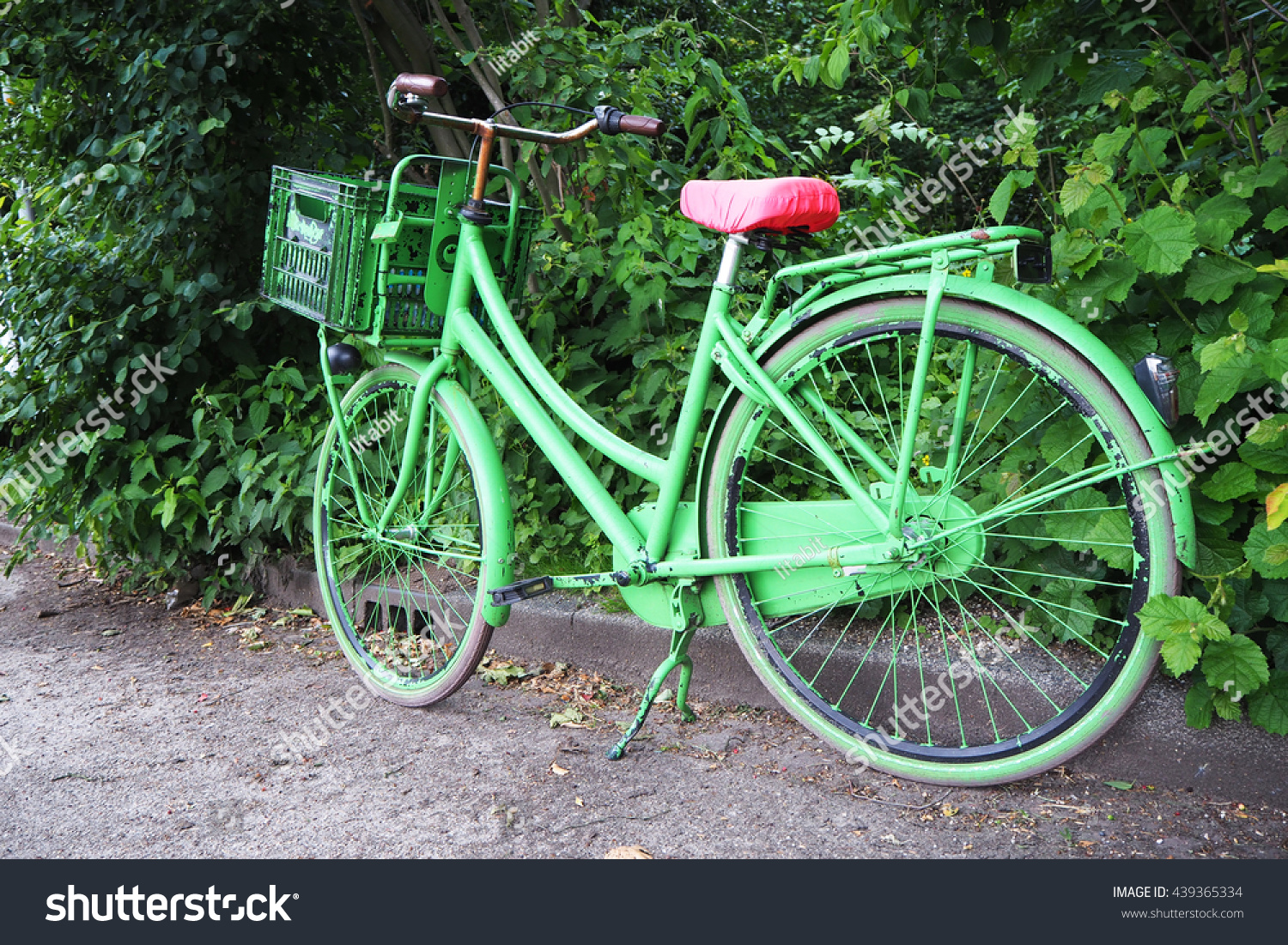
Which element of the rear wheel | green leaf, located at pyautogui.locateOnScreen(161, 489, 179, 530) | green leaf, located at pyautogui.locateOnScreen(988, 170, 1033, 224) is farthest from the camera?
green leaf, located at pyautogui.locateOnScreen(161, 489, 179, 530)

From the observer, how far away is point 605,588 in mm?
3398

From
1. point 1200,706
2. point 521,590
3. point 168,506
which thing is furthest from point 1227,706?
point 168,506

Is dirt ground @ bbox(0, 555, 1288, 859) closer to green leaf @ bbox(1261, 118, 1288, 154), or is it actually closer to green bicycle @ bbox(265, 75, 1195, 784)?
green bicycle @ bbox(265, 75, 1195, 784)

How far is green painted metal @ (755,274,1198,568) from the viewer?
1.97 meters

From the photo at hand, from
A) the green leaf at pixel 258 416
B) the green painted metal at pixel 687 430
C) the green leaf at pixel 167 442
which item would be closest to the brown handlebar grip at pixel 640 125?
the green painted metal at pixel 687 430

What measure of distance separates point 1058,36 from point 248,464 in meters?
2.96

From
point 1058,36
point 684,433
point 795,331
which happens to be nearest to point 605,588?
point 684,433

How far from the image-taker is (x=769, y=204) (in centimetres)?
222

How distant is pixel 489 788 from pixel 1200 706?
1.58 metres

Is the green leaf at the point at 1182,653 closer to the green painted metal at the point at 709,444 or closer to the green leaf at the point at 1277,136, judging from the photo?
the green painted metal at the point at 709,444

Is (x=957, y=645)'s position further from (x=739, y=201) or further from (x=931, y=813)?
(x=739, y=201)

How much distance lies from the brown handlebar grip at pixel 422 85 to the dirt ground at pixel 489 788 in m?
1.58

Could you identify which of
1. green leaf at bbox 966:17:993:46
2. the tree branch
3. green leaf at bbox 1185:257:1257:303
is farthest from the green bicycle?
the tree branch

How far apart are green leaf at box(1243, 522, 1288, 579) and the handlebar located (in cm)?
161
